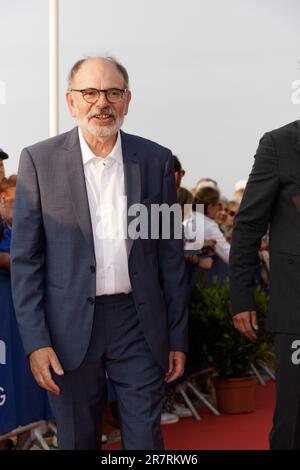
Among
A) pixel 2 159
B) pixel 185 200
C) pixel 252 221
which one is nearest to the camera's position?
pixel 252 221

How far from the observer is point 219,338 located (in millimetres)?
8289

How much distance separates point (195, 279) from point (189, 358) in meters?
0.75

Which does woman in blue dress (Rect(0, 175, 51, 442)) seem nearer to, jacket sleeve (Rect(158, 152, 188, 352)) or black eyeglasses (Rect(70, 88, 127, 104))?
jacket sleeve (Rect(158, 152, 188, 352))

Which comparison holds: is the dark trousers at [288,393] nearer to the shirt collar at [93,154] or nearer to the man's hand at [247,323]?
the man's hand at [247,323]

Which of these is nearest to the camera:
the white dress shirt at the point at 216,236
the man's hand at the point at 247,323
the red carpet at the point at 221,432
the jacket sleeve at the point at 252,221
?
the jacket sleeve at the point at 252,221

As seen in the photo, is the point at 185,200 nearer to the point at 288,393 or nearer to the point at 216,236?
the point at 216,236

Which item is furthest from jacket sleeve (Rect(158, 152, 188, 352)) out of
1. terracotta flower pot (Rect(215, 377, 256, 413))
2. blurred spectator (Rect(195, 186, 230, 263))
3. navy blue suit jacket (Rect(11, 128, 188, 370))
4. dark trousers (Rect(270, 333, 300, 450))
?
blurred spectator (Rect(195, 186, 230, 263))

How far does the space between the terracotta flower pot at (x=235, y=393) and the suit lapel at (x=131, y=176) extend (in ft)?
14.7

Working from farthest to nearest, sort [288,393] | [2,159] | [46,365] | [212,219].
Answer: [212,219], [2,159], [288,393], [46,365]

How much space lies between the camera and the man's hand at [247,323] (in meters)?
4.76

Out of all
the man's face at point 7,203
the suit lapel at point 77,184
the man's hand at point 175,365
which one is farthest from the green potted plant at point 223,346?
the suit lapel at point 77,184

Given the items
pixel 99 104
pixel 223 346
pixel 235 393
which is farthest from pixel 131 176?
pixel 235 393

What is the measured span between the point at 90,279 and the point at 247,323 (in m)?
1.06

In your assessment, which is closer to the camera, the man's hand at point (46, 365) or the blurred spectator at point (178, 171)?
the man's hand at point (46, 365)
